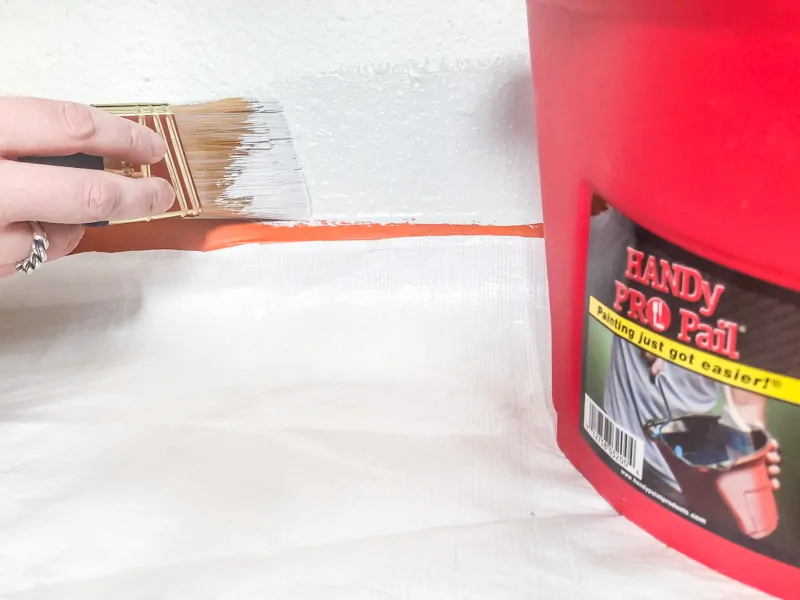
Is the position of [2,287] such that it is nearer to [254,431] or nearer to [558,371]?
[254,431]

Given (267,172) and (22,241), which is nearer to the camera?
(22,241)

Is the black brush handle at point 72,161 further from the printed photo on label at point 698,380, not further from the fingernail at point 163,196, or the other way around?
the printed photo on label at point 698,380

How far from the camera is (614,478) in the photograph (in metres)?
0.43

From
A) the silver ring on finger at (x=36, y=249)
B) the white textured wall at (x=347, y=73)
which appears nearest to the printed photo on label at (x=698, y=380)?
the white textured wall at (x=347, y=73)

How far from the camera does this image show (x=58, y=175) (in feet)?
1.40

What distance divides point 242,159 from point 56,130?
188 millimetres

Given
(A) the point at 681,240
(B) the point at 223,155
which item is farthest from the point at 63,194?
(A) the point at 681,240

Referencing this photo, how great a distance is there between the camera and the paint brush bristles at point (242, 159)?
59 centimetres

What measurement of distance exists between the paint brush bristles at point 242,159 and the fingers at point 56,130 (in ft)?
0.44

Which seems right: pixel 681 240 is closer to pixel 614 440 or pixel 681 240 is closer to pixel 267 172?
pixel 614 440

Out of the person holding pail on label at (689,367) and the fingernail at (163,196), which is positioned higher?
the fingernail at (163,196)

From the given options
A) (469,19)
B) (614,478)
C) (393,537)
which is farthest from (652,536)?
(469,19)

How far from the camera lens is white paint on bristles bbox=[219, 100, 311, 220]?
1.95 feet

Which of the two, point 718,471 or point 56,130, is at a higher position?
point 56,130
